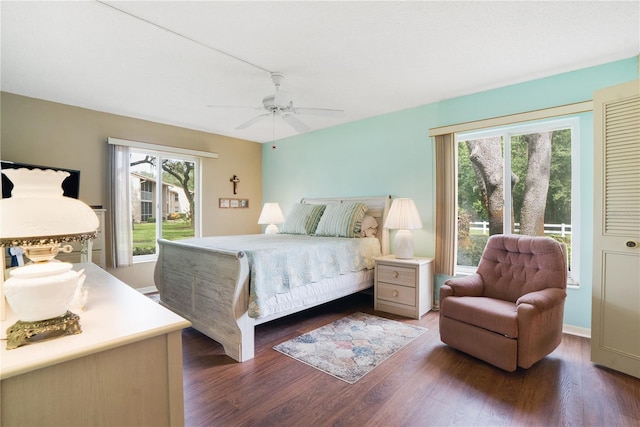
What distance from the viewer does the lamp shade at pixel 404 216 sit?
3.41 meters

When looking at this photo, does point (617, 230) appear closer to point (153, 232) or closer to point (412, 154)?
point (412, 154)

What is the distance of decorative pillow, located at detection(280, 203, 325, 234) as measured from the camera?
13.6 feet

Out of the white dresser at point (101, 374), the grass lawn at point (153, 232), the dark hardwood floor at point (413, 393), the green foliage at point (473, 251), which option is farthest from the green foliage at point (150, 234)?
the green foliage at point (473, 251)

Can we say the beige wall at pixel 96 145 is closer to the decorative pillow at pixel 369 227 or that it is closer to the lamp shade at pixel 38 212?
the decorative pillow at pixel 369 227

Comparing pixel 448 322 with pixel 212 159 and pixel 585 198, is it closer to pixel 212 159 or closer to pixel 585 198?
pixel 585 198

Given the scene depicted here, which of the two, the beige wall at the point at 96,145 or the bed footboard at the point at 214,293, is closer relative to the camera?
the bed footboard at the point at 214,293

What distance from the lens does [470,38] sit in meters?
2.26

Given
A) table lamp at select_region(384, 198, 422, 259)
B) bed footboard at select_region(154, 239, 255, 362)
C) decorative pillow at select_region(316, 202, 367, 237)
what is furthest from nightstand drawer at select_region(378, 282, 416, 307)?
bed footboard at select_region(154, 239, 255, 362)

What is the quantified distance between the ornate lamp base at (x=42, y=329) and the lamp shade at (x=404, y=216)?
2.97m

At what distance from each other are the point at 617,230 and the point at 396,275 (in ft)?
6.07

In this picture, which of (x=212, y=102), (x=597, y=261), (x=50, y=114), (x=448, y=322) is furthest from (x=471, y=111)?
(x=50, y=114)

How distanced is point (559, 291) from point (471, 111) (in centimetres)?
202

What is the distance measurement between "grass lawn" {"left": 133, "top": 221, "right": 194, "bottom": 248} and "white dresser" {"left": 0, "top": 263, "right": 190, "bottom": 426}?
3.57 m

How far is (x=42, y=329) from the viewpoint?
A: 2.89 ft
